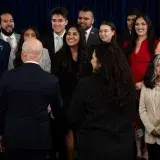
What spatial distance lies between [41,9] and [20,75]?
3556 mm

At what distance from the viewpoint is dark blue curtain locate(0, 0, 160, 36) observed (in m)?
5.87

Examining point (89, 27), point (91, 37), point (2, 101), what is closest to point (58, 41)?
point (91, 37)

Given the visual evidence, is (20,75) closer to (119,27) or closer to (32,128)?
(32,128)

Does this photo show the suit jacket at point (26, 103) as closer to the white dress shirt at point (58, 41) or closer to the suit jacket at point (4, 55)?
the suit jacket at point (4, 55)

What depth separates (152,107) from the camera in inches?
140

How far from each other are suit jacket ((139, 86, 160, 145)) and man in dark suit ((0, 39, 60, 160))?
1041 millimetres

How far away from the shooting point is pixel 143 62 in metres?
4.17

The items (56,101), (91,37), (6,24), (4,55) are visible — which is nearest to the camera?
(56,101)

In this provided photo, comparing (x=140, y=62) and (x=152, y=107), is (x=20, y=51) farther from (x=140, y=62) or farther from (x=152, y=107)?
(x=152, y=107)

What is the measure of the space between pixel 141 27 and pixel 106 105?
194 cm

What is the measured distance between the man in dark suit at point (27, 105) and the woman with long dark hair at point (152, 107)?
3.43 feet

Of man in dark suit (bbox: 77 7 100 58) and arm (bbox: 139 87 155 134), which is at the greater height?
man in dark suit (bbox: 77 7 100 58)

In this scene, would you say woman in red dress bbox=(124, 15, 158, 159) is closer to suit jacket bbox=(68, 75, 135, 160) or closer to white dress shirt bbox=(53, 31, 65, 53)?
white dress shirt bbox=(53, 31, 65, 53)

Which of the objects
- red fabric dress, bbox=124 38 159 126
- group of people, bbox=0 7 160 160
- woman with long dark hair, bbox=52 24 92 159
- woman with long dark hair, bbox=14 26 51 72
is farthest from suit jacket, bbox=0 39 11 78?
red fabric dress, bbox=124 38 159 126
